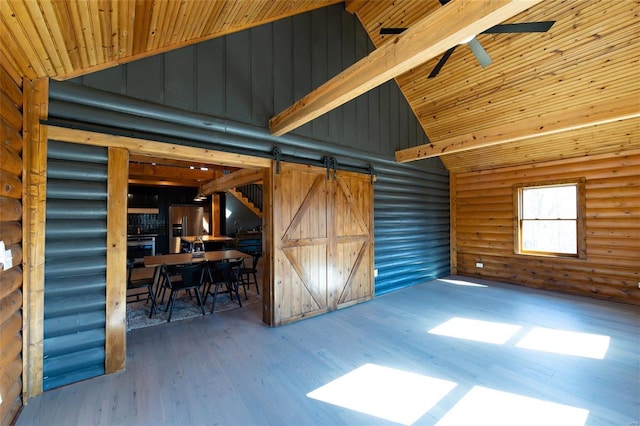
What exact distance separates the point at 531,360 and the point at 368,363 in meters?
1.78

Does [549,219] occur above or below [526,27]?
below

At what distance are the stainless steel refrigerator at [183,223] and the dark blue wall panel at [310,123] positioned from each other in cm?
737

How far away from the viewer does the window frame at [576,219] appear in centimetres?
525

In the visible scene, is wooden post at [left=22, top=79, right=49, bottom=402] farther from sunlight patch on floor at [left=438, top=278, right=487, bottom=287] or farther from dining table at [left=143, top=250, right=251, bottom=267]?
sunlight patch on floor at [left=438, top=278, right=487, bottom=287]

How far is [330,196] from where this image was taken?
4.43 meters

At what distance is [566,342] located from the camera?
3.23 meters

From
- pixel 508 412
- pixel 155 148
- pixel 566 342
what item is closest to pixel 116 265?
pixel 155 148

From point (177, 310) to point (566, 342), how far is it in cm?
547

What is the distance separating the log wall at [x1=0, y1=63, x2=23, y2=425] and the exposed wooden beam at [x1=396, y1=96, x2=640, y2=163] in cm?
540

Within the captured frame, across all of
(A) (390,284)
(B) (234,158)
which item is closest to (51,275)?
(B) (234,158)

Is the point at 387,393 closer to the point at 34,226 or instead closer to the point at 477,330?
the point at 477,330

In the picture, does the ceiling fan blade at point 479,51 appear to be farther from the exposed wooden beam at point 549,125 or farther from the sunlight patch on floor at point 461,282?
the sunlight patch on floor at point 461,282

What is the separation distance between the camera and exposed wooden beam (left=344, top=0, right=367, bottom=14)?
474 cm

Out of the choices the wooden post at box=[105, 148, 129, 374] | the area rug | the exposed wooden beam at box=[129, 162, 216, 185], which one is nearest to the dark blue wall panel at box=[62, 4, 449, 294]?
the wooden post at box=[105, 148, 129, 374]
